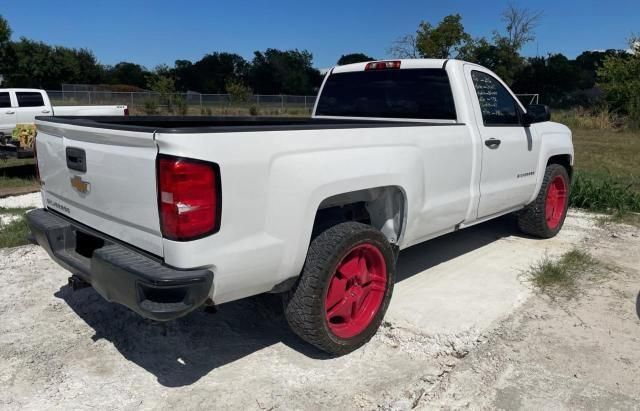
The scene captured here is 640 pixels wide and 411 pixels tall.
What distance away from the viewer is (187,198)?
245 centimetres

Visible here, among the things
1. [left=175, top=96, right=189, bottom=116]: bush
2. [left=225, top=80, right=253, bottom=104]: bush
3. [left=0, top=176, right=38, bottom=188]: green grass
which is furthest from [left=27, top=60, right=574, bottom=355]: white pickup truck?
[left=225, top=80, right=253, bottom=104]: bush

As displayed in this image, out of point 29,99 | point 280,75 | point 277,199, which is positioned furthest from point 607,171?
point 280,75

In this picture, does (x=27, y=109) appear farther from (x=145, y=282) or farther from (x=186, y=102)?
(x=186, y=102)

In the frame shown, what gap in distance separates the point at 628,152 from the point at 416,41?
20.7 metres

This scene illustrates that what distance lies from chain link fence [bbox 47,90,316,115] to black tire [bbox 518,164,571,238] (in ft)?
81.1

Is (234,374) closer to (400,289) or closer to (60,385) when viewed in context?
(60,385)

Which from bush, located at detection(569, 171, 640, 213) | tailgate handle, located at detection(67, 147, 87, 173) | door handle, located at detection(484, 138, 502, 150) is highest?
door handle, located at detection(484, 138, 502, 150)

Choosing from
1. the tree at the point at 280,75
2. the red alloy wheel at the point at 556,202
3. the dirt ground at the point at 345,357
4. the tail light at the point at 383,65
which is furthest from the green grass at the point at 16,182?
the tree at the point at 280,75

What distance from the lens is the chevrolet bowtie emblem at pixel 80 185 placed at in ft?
9.82

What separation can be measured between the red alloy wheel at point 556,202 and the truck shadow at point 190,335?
3.47m

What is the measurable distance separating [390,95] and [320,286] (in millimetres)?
2393

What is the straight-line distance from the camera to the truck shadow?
3.30 m

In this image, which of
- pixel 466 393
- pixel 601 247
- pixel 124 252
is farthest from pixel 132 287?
pixel 601 247

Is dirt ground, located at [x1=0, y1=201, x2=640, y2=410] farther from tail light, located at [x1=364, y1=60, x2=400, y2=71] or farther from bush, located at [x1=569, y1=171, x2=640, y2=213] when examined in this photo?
bush, located at [x1=569, y1=171, x2=640, y2=213]
